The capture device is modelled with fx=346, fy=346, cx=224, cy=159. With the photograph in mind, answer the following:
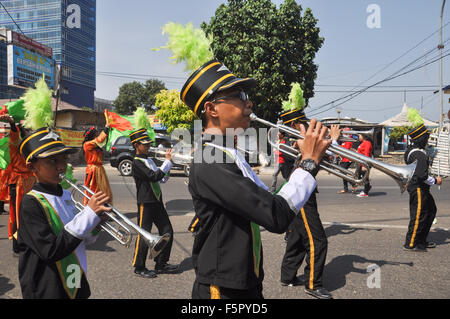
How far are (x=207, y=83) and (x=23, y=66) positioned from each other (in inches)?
1098

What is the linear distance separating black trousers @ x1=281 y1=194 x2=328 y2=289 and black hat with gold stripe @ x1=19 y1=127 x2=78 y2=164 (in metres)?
2.45

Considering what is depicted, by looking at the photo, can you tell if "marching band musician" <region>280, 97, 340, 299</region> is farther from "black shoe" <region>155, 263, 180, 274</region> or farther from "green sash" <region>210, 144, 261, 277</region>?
"green sash" <region>210, 144, 261, 277</region>

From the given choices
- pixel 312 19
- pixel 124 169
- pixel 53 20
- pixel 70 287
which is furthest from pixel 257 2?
pixel 53 20

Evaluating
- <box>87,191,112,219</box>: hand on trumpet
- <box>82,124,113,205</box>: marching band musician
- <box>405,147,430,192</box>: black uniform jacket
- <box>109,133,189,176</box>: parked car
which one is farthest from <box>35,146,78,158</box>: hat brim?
<box>109,133,189,176</box>: parked car

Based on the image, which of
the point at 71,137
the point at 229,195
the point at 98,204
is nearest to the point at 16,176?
the point at 98,204

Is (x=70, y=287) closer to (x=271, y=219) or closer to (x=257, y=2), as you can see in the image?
(x=271, y=219)

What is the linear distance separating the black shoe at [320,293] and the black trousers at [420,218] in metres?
2.28

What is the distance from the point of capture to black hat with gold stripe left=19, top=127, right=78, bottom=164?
7.68 ft

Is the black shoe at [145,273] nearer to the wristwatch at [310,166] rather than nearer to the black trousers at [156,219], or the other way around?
the black trousers at [156,219]

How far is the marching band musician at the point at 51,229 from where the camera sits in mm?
2049

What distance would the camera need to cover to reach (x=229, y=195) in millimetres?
1668

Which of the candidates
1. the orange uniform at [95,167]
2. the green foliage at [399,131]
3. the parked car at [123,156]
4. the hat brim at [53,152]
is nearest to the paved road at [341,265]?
the orange uniform at [95,167]

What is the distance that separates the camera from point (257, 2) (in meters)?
18.6

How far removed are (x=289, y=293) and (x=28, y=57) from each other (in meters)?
A: 28.2
